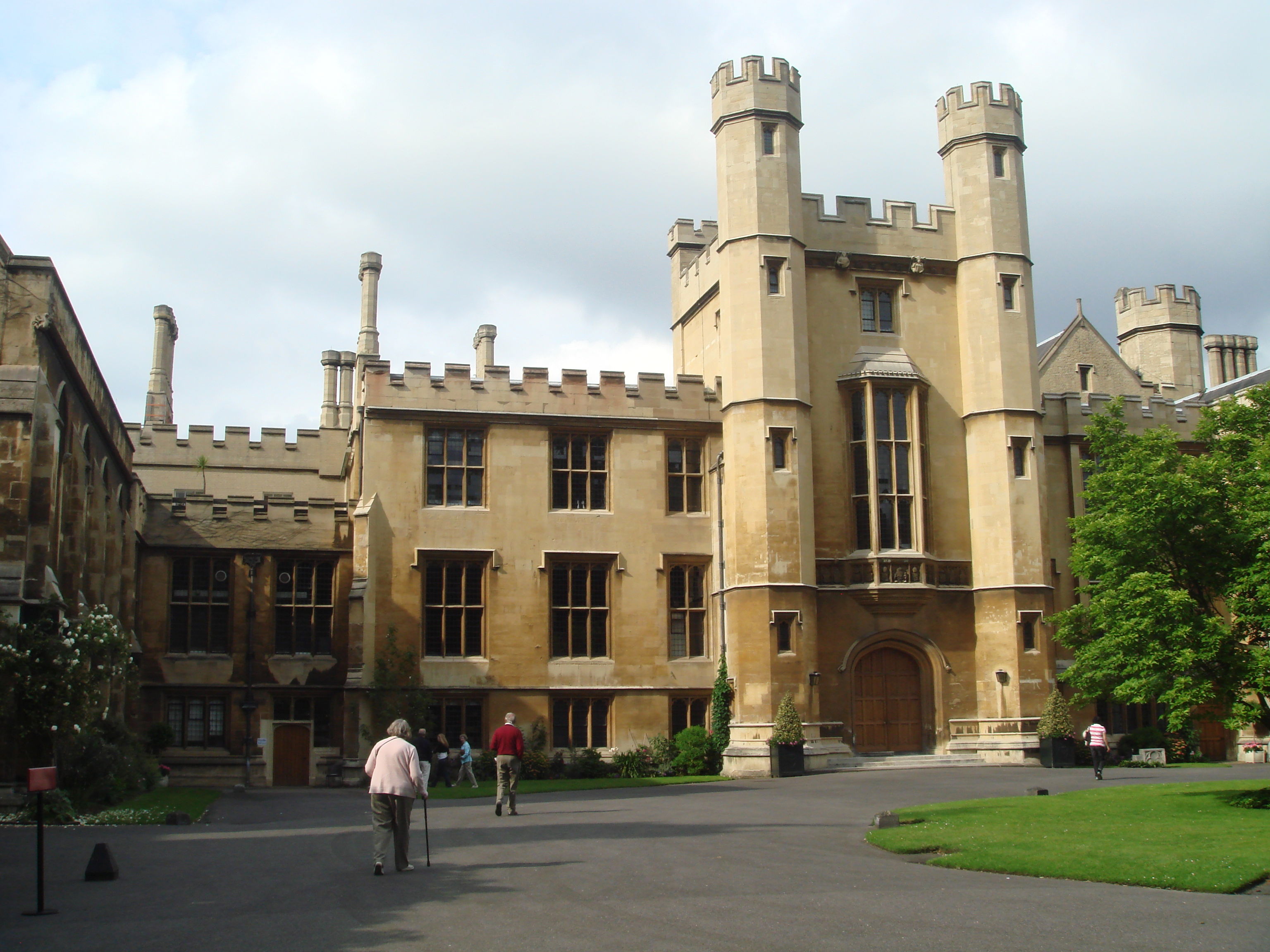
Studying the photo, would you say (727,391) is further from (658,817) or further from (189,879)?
(189,879)

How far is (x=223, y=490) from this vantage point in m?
38.4

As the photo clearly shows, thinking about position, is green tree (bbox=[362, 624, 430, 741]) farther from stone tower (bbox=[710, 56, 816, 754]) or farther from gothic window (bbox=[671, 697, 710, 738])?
stone tower (bbox=[710, 56, 816, 754])

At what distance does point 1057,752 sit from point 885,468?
7652mm

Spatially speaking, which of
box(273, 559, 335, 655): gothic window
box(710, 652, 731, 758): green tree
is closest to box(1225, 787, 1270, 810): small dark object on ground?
box(710, 652, 731, 758): green tree

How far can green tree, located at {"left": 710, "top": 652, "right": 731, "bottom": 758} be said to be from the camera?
93.8 feet

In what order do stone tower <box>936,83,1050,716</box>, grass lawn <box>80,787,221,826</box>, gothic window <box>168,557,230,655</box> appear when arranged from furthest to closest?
stone tower <box>936,83,1050,716</box> < gothic window <box>168,557,230,655</box> < grass lawn <box>80,787,221,826</box>

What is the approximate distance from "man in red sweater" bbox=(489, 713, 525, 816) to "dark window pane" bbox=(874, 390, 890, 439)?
15740 millimetres

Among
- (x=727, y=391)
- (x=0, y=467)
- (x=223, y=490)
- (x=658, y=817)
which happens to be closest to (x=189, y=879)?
(x=658, y=817)

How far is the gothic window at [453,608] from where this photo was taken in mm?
28906

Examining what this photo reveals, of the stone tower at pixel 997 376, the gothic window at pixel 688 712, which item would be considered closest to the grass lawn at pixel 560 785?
the gothic window at pixel 688 712

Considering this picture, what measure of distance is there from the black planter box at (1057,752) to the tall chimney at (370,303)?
82.9ft

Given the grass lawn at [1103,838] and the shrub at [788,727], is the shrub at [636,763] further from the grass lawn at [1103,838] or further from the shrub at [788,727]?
the grass lawn at [1103,838]

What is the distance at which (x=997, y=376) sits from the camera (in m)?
30.9

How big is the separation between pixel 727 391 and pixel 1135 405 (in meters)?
12.2
